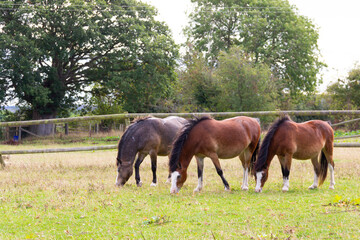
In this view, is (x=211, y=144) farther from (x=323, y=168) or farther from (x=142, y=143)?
(x=323, y=168)

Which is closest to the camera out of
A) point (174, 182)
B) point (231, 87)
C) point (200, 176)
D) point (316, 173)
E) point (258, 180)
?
point (174, 182)

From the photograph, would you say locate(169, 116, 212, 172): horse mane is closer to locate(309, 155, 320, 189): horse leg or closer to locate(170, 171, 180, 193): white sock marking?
locate(170, 171, 180, 193): white sock marking

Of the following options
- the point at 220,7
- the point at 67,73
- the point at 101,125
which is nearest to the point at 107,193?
the point at 67,73

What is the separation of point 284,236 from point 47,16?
25.5m

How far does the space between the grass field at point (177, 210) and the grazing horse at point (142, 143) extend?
371 millimetres

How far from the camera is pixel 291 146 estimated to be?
7293mm

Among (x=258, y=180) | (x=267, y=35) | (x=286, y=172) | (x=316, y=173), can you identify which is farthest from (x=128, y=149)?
(x=267, y=35)

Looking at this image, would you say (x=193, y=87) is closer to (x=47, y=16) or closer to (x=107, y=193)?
(x=47, y=16)

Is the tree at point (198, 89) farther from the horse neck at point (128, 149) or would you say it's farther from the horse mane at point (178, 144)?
the horse mane at point (178, 144)

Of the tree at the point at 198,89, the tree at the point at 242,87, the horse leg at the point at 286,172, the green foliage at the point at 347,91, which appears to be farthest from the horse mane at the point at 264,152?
A: the green foliage at the point at 347,91

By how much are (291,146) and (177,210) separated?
8.95 ft

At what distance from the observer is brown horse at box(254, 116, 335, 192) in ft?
23.9

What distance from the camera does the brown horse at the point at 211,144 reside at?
7.15 metres

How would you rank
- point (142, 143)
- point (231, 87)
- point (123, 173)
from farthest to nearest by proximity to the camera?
point (231, 87), point (142, 143), point (123, 173)
